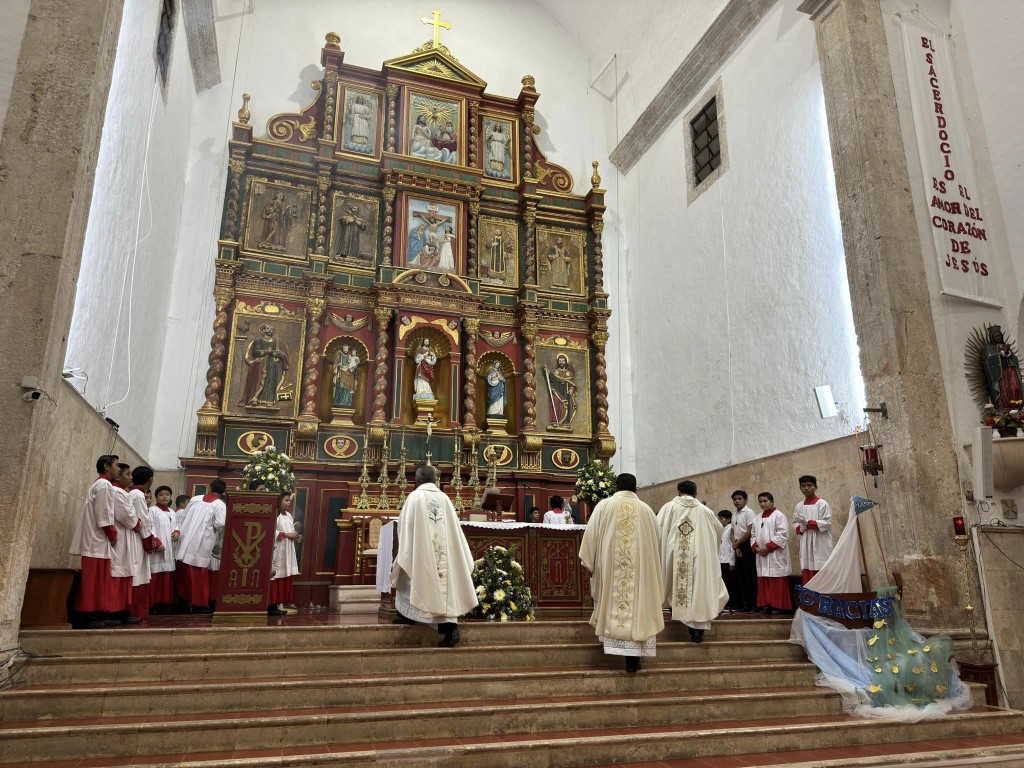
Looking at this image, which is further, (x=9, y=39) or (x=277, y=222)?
(x=277, y=222)

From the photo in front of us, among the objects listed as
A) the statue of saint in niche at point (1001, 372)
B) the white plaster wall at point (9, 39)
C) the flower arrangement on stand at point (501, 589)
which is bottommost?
the flower arrangement on stand at point (501, 589)

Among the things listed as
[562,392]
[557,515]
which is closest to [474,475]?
[557,515]

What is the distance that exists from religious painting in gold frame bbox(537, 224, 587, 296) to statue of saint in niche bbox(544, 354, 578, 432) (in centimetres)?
145

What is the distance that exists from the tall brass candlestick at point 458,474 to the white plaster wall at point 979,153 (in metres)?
6.64

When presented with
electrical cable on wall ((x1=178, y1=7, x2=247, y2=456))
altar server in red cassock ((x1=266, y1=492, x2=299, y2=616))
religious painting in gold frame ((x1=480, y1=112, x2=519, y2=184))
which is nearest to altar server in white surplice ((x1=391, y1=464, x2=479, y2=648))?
altar server in red cassock ((x1=266, y1=492, x2=299, y2=616))

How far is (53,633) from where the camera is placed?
5.48m

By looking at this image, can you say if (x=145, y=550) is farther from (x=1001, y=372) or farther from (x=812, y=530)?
(x=1001, y=372)

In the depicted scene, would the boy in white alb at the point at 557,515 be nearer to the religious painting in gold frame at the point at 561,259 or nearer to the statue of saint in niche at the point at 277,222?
the religious painting in gold frame at the point at 561,259

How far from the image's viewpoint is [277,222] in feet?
41.5

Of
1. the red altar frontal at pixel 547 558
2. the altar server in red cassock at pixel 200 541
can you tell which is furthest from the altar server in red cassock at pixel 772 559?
the altar server in red cassock at pixel 200 541

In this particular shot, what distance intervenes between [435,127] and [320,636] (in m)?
10.5

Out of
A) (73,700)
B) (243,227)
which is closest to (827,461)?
(73,700)

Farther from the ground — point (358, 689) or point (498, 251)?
point (498, 251)

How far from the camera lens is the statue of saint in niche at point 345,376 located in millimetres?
12344
